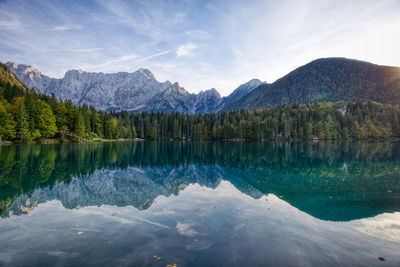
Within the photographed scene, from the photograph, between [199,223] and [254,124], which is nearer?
[199,223]

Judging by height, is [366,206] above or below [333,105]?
below

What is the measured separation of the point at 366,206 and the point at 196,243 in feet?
40.1

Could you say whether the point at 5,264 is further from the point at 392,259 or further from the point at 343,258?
the point at 392,259

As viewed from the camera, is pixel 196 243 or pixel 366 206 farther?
pixel 366 206

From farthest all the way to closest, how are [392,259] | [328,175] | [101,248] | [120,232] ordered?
[328,175]
[120,232]
[101,248]
[392,259]

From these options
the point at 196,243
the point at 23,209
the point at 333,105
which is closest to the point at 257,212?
the point at 196,243

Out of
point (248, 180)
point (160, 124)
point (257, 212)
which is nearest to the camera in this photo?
point (257, 212)

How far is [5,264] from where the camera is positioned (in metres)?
7.27

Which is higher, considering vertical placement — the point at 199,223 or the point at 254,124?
the point at 254,124

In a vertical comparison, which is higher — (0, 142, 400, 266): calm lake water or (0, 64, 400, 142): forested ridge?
(0, 64, 400, 142): forested ridge

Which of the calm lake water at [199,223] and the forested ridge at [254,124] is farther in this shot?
the forested ridge at [254,124]

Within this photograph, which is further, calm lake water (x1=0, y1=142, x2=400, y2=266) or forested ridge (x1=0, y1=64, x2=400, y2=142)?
forested ridge (x1=0, y1=64, x2=400, y2=142)

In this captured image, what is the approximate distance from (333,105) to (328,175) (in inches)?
6481

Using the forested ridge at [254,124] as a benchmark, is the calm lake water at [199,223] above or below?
below
